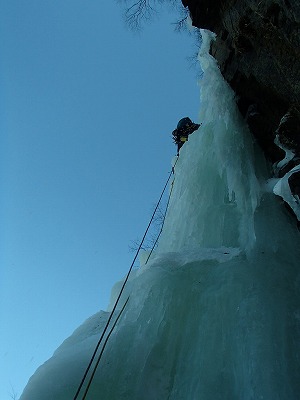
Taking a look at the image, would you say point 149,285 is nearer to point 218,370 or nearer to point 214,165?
point 218,370

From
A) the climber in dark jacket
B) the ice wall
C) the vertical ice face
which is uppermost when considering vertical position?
the climber in dark jacket

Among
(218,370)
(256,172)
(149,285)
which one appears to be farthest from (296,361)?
(256,172)

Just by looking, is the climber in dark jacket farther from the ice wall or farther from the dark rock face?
the ice wall

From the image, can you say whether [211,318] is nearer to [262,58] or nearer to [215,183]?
[215,183]

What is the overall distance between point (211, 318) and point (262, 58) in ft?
9.47

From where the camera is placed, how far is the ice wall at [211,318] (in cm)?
281

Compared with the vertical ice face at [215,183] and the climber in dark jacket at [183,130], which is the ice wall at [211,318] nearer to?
the vertical ice face at [215,183]

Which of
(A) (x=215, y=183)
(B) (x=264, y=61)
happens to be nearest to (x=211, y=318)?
(A) (x=215, y=183)

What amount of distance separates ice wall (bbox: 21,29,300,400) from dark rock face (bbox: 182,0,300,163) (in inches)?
24.7

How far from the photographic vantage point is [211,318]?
3266mm

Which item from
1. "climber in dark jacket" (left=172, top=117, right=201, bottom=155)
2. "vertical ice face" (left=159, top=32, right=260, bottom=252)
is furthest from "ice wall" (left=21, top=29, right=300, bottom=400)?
"climber in dark jacket" (left=172, top=117, right=201, bottom=155)

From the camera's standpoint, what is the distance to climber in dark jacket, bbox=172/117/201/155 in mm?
7410

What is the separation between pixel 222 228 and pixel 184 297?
1098 millimetres

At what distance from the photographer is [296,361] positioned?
9.21 feet
